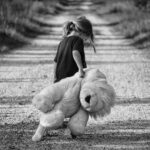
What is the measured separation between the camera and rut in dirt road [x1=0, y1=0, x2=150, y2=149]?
8734mm

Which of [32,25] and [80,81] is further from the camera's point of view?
[32,25]

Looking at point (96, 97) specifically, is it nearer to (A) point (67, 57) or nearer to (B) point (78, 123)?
(B) point (78, 123)

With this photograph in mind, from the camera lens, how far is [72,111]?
725cm

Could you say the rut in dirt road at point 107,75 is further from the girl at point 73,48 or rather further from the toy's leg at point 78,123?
Answer: the girl at point 73,48

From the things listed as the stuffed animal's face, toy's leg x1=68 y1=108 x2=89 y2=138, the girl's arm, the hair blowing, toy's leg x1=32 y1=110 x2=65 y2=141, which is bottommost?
toy's leg x1=68 y1=108 x2=89 y2=138

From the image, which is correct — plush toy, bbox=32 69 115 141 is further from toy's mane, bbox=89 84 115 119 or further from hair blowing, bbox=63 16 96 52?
hair blowing, bbox=63 16 96 52

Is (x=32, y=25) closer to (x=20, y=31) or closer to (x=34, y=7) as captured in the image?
(x=20, y=31)

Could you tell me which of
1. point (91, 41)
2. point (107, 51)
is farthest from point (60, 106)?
point (107, 51)

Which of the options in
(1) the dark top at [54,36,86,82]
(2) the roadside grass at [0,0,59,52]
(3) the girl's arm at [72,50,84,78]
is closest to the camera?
(3) the girl's arm at [72,50,84,78]

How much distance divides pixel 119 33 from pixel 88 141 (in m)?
21.2

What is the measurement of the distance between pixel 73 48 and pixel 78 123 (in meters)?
0.86

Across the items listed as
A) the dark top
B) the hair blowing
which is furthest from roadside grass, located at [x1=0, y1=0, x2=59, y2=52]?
the hair blowing

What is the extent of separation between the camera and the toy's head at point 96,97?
712 cm

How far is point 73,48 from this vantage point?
24.3 ft
